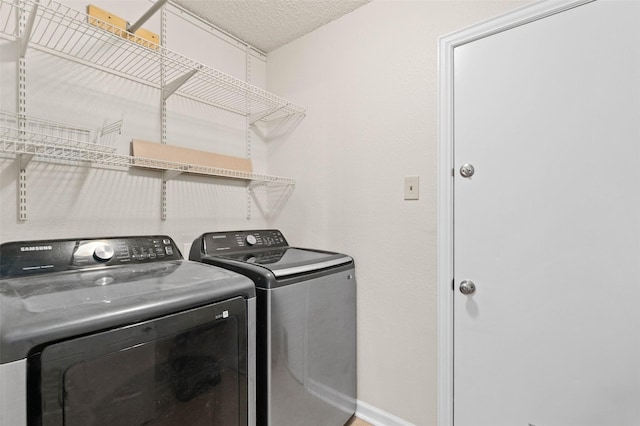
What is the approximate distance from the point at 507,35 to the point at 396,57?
0.54 meters

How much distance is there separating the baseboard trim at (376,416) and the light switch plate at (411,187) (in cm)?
123

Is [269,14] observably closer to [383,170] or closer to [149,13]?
[149,13]

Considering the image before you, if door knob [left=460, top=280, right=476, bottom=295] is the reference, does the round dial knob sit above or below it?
above

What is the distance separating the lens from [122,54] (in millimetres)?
1544

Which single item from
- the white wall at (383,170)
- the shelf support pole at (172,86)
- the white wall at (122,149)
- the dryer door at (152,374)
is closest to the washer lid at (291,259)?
the white wall at (383,170)

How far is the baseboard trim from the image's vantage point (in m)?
1.64

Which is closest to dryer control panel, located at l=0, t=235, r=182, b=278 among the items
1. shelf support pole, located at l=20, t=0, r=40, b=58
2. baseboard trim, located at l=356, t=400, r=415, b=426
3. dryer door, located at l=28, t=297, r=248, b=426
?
dryer door, located at l=28, t=297, r=248, b=426

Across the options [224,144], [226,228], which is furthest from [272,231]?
[224,144]

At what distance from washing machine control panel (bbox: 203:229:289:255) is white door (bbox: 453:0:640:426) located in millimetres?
1156

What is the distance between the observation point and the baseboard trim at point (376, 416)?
1640 mm

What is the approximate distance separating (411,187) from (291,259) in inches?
30.1

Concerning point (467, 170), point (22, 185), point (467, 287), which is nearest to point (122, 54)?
point (22, 185)

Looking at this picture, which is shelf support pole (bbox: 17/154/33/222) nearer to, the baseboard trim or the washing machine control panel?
the washing machine control panel

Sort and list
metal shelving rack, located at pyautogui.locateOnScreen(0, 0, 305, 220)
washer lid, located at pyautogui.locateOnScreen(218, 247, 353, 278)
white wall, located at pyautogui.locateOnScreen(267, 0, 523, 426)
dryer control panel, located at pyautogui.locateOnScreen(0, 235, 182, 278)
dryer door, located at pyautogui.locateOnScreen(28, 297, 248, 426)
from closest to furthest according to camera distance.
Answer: dryer door, located at pyautogui.locateOnScreen(28, 297, 248, 426), dryer control panel, located at pyautogui.locateOnScreen(0, 235, 182, 278), metal shelving rack, located at pyautogui.locateOnScreen(0, 0, 305, 220), washer lid, located at pyautogui.locateOnScreen(218, 247, 353, 278), white wall, located at pyautogui.locateOnScreen(267, 0, 523, 426)
